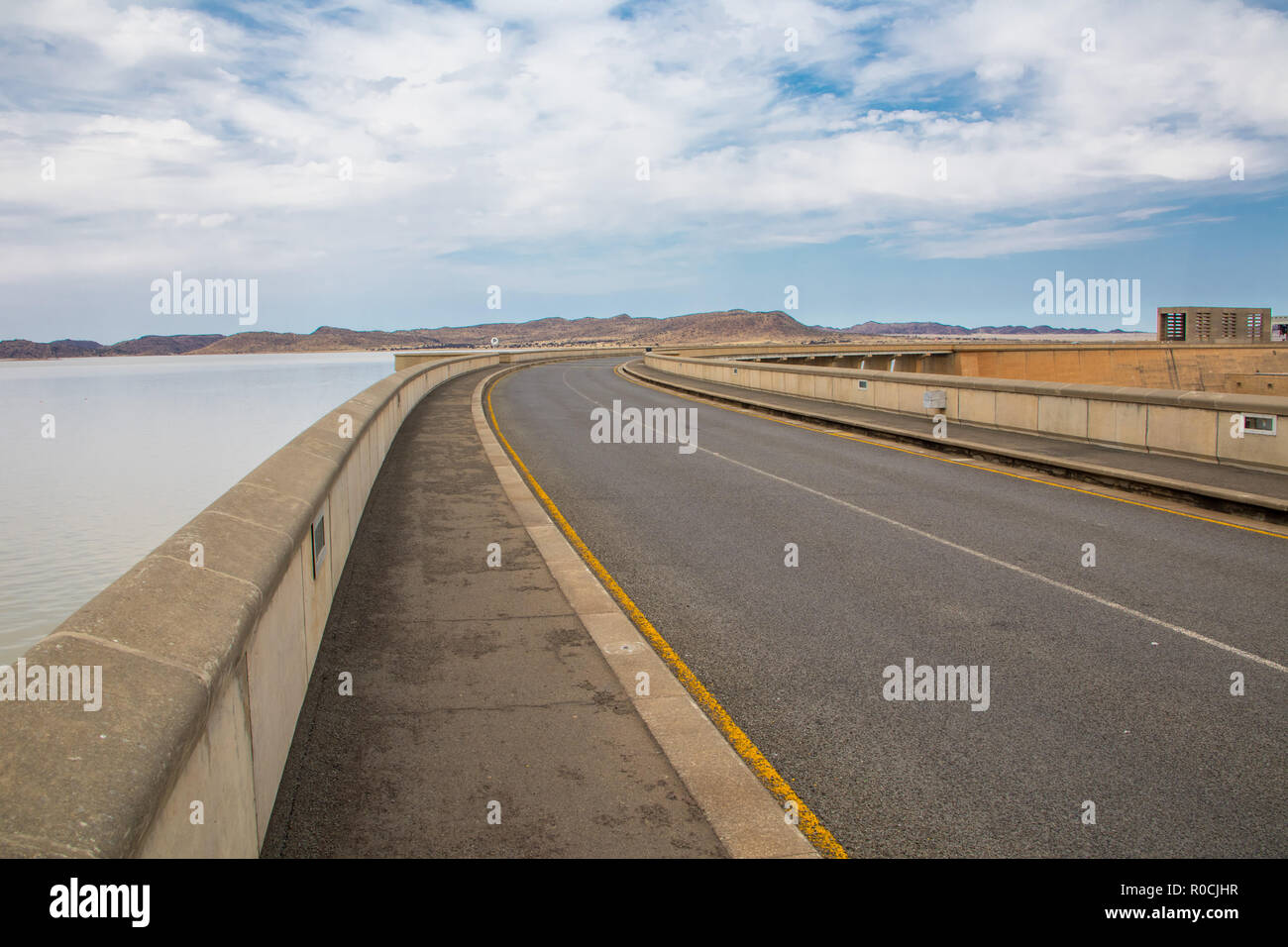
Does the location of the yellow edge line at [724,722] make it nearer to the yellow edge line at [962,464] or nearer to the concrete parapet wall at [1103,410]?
the yellow edge line at [962,464]

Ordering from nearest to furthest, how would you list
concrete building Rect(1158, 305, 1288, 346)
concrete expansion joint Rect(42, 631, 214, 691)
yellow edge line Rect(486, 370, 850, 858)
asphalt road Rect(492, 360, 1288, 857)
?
1. concrete expansion joint Rect(42, 631, 214, 691)
2. yellow edge line Rect(486, 370, 850, 858)
3. asphalt road Rect(492, 360, 1288, 857)
4. concrete building Rect(1158, 305, 1288, 346)

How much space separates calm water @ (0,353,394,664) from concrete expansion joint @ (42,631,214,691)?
8.87 meters

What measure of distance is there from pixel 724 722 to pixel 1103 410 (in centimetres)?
1379

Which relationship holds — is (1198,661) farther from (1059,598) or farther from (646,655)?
(646,655)

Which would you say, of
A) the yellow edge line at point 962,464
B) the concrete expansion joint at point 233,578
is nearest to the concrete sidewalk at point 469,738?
the concrete expansion joint at point 233,578

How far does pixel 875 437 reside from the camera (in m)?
20.0

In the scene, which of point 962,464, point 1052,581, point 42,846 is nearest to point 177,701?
point 42,846

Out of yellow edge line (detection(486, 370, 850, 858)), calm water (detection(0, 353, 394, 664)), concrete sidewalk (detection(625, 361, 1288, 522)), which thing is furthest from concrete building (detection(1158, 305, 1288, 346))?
yellow edge line (detection(486, 370, 850, 858))

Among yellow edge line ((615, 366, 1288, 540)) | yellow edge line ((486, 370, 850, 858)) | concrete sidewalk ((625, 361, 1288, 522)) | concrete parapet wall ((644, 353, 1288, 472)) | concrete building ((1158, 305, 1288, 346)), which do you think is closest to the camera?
yellow edge line ((486, 370, 850, 858))

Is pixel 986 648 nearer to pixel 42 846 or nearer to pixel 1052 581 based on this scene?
pixel 1052 581

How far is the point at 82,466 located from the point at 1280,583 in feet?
126

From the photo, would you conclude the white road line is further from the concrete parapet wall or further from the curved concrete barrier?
the curved concrete barrier

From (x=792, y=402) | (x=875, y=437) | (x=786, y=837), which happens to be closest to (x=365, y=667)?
(x=786, y=837)

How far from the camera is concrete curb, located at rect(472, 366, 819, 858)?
13.7 feet
